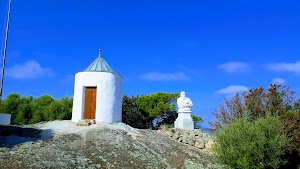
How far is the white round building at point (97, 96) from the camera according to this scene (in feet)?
71.9

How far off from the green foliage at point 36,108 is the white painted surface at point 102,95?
9.13 m

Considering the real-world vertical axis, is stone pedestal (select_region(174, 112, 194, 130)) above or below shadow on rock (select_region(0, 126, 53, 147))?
above

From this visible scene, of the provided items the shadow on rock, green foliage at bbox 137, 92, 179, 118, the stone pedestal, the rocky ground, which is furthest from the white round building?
green foliage at bbox 137, 92, 179, 118

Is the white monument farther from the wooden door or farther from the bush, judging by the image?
the bush

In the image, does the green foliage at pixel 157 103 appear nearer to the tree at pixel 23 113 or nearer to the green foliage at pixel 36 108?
the green foliage at pixel 36 108

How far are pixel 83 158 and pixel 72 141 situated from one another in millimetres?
2260

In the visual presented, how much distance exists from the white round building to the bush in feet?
30.3

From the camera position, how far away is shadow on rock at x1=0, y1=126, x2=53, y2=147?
15.8 m

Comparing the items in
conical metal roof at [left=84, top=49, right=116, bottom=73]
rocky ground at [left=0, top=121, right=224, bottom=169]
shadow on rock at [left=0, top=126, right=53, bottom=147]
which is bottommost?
rocky ground at [left=0, top=121, right=224, bottom=169]

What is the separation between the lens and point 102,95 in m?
22.1

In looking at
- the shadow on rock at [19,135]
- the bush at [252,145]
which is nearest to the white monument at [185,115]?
the bush at [252,145]

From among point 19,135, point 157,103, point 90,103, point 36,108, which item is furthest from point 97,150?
point 36,108

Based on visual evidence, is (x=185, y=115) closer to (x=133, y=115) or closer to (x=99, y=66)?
(x=99, y=66)

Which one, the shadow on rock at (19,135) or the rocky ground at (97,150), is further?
the shadow on rock at (19,135)
